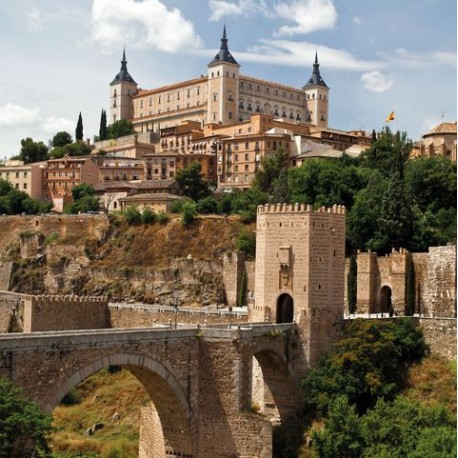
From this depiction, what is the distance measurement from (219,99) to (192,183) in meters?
31.7

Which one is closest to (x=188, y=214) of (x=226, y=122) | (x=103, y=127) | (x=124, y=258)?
(x=124, y=258)

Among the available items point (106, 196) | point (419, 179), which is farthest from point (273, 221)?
point (106, 196)

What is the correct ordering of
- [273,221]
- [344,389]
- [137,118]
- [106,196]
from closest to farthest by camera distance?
1. [344,389]
2. [273,221]
3. [106,196]
4. [137,118]

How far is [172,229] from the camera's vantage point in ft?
217

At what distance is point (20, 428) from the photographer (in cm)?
2370

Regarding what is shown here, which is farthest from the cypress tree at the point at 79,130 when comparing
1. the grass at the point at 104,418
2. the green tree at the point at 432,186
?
the grass at the point at 104,418

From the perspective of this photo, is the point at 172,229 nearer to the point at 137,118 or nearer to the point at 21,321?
the point at 21,321

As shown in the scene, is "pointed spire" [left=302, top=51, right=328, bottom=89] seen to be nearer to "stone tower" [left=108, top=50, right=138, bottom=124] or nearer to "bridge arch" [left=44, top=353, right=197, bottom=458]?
"stone tower" [left=108, top=50, right=138, bottom=124]

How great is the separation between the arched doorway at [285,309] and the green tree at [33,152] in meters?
75.2

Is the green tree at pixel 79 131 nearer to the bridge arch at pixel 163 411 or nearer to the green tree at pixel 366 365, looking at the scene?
the green tree at pixel 366 365

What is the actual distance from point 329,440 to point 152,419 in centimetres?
723

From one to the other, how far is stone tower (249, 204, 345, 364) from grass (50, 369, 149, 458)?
8.29 metres

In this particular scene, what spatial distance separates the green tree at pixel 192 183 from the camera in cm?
7888

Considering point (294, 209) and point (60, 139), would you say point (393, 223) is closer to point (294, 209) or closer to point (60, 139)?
point (294, 209)
